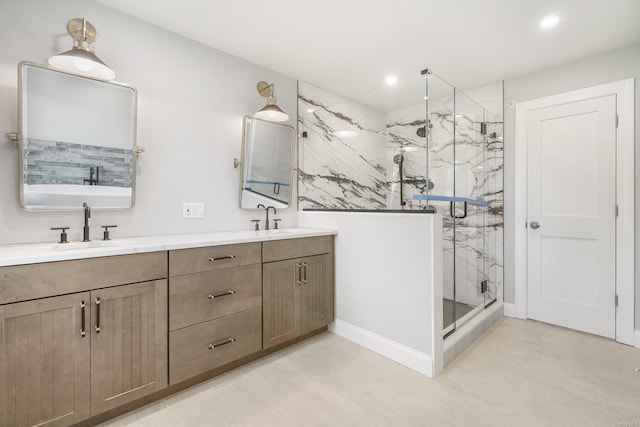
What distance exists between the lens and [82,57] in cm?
157

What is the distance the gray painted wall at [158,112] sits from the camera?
1602mm

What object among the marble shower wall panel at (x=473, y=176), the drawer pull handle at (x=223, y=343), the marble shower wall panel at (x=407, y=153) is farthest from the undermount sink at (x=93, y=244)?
the marble shower wall panel at (x=473, y=176)

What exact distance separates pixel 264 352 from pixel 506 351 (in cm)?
189

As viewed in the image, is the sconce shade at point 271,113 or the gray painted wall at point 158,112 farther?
the sconce shade at point 271,113

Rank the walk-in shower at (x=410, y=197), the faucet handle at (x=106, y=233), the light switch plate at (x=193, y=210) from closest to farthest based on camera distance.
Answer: the faucet handle at (x=106, y=233) → the walk-in shower at (x=410, y=197) → the light switch plate at (x=193, y=210)

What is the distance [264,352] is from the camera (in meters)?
2.19

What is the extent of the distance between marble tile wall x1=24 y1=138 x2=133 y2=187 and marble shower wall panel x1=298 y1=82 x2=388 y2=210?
156 centimetres

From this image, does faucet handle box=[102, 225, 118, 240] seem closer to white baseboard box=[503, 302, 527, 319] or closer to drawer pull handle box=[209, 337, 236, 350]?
drawer pull handle box=[209, 337, 236, 350]

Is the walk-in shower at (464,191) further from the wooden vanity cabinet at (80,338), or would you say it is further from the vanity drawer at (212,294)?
the wooden vanity cabinet at (80,338)

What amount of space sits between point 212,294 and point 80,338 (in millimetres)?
653

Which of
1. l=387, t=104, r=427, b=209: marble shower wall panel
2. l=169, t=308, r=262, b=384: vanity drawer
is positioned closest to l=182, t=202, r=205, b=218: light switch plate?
l=169, t=308, r=262, b=384: vanity drawer

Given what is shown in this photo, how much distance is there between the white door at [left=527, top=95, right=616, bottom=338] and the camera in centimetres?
246

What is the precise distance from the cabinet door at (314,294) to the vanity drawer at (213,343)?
0.42m

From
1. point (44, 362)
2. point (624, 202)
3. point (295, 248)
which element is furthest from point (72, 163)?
point (624, 202)
